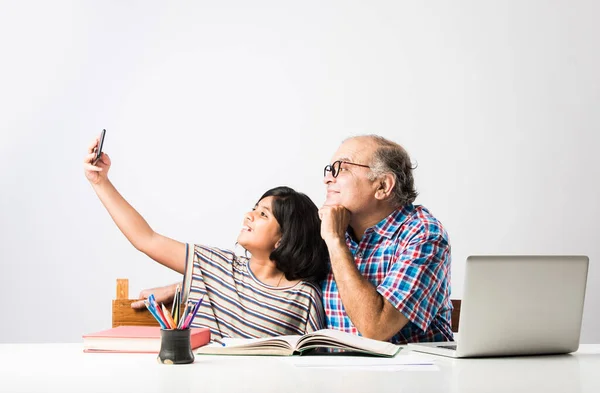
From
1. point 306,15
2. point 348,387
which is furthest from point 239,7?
point 348,387

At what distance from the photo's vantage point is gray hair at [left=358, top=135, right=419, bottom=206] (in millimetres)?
2191

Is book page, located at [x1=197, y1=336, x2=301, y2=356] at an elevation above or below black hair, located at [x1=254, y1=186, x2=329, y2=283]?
below

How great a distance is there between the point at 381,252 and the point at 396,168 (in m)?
0.28

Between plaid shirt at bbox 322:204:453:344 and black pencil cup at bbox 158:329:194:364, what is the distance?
2.39 feet

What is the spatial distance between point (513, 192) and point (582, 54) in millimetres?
749

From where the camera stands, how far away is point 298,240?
214cm

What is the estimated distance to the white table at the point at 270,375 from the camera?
1052mm

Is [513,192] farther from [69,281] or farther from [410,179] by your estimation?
[69,281]

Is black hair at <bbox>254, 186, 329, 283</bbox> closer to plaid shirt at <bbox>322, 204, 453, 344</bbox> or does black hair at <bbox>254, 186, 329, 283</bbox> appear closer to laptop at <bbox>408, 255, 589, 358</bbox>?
plaid shirt at <bbox>322, 204, 453, 344</bbox>

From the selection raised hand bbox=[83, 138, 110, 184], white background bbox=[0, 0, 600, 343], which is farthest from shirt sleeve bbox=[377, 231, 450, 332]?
white background bbox=[0, 0, 600, 343]

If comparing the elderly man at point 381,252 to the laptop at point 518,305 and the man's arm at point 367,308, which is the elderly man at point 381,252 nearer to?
the man's arm at point 367,308

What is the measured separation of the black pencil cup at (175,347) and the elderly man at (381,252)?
67 cm

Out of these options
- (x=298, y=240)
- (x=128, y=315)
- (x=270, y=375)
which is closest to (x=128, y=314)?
(x=128, y=315)

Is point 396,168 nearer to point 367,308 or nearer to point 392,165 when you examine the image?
point 392,165
